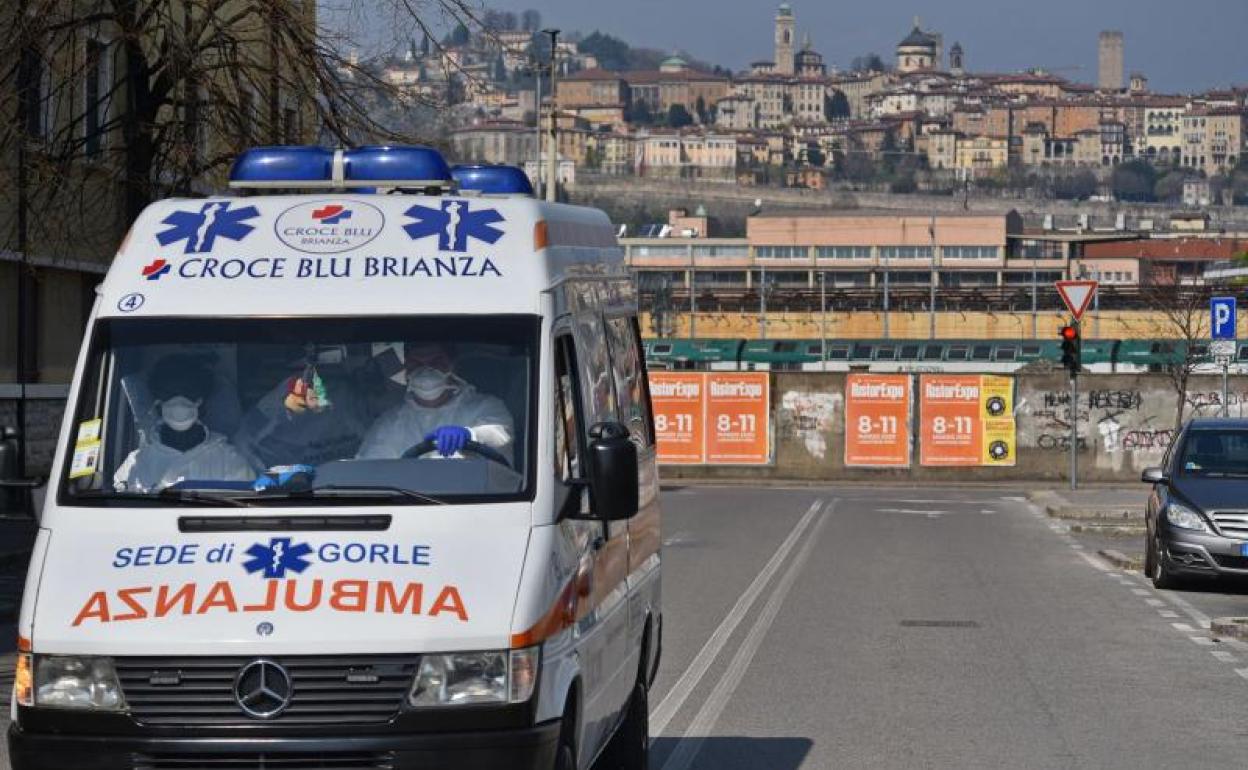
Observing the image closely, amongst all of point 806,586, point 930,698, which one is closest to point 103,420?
point 930,698

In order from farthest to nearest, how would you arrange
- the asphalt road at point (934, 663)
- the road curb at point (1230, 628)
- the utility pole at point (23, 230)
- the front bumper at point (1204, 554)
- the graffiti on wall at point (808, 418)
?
the graffiti on wall at point (808, 418) → the utility pole at point (23, 230) → the front bumper at point (1204, 554) → the road curb at point (1230, 628) → the asphalt road at point (934, 663)

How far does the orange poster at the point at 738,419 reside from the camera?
5012cm

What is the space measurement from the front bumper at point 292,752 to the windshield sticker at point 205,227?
201 centimetres

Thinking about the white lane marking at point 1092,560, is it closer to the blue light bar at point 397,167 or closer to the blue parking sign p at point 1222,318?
the blue parking sign p at point 1222,318

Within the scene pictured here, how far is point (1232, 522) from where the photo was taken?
20.2 meters

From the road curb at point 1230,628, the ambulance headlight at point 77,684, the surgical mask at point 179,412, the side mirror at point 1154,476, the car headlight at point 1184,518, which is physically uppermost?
the surgical mask at point 179,412

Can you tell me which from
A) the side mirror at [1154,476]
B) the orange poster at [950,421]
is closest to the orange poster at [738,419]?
the orange poster at [950,421]

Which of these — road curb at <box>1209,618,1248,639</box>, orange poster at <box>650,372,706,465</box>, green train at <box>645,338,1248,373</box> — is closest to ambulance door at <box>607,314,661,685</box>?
road curb at <box>1209,618,1248,639</box>

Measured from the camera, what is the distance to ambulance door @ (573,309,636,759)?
842cm

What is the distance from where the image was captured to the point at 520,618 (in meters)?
6.98

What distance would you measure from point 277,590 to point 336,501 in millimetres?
557

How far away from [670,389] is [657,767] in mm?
39727

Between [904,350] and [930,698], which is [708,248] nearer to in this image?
[904,350]

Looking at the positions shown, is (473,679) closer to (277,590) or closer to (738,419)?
(277,590)
